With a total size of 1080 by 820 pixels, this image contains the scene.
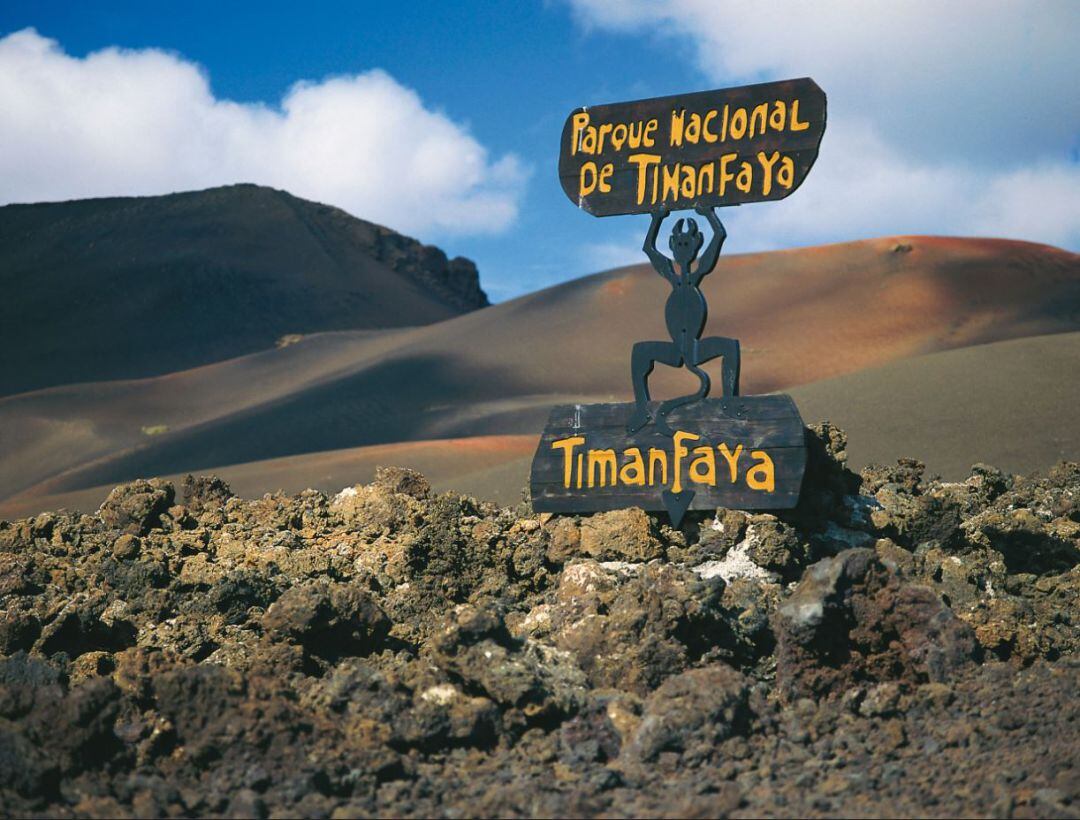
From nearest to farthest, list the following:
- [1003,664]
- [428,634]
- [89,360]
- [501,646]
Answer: [501,646], [1003,664], [428,634], [89,360]

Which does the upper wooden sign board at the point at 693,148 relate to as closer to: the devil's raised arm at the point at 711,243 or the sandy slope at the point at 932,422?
the devil's raised arm at the point at 711,243

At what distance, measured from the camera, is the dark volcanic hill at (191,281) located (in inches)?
2699

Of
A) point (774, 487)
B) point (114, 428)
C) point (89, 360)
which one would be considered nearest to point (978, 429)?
point (774, 487)

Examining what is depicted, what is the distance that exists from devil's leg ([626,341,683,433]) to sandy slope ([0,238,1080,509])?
1093 inches

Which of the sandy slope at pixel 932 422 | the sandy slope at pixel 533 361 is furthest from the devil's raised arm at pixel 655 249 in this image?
the sandy slope at pixel 533 361

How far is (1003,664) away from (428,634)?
2380 millimetres

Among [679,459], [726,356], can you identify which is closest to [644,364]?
[726,356]

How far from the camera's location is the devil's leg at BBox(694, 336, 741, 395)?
655 centimetres

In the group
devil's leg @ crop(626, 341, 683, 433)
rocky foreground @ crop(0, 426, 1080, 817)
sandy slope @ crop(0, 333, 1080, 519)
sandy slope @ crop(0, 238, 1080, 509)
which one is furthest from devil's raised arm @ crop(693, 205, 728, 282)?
sandy slope @ crop(0, 238, 1080, 509)

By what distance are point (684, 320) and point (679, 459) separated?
85 centimetres

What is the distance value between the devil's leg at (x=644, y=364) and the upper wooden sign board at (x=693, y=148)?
759 mm

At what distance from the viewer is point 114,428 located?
45.5m

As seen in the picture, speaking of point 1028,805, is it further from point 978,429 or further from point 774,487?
point 978,429

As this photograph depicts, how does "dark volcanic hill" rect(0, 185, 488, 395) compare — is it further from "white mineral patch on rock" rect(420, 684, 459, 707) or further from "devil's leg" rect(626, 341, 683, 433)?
"white mineral patch on rock" rect(420, 684, 459, 707)
